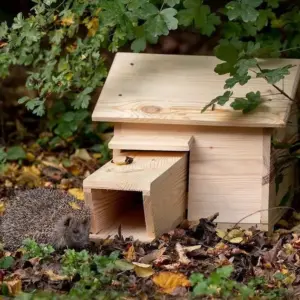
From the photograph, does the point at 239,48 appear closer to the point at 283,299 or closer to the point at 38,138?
the point at 283,299

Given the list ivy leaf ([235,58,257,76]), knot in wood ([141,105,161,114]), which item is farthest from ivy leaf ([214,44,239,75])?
knot in wood ([141,105,161,114])

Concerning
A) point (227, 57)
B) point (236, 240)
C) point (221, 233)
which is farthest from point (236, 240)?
point (227, 57)

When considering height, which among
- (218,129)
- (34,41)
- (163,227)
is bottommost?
(163,227)

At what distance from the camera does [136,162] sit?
15.2 feet

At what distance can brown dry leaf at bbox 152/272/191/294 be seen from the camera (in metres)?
3.81

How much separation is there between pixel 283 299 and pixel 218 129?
51.0 inches

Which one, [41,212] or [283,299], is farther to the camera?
[41,212]

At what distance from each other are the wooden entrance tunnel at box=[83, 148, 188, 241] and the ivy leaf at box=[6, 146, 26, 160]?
57.4 inches

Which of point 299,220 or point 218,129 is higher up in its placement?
point 218,129

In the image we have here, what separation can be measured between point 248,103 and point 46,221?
1.22 m

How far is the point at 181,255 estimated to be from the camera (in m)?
4.29

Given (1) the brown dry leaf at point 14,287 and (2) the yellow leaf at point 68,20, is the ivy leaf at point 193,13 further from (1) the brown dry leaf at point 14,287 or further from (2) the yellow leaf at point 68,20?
(1) the brown dry leaf at point 14,287

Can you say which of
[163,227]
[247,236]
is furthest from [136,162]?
[247,236]

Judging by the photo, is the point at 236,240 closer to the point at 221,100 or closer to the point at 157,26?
the point at 221,100
